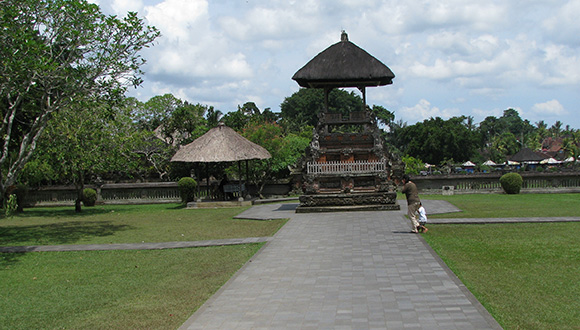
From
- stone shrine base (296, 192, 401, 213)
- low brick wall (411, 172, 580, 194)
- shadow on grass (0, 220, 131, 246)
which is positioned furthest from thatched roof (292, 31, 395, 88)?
shadow on grass (0, 220, 131, 246)

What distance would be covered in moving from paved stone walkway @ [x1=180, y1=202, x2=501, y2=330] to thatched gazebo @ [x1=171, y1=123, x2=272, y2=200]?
12.5 m

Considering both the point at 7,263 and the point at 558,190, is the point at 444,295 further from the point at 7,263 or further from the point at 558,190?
the point at 558,190

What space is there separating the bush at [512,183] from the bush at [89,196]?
22.7 metres

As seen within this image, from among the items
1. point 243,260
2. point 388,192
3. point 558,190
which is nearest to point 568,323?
point 243,260

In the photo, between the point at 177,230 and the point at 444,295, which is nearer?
the point at 444,295

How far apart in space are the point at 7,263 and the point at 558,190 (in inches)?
1075

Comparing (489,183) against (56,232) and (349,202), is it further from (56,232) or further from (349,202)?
(56,232)

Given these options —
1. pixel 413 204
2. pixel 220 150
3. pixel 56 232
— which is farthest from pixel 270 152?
pixel 413 204

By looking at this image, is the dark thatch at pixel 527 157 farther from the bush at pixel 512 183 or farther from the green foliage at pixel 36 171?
the green foliage at pixel 36 171

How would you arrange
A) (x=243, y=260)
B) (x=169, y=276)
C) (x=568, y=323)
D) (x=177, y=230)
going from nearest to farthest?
(x=568, y=323) → (x=169, y=276) → (x=243, y=260) → (x=177, y=230)

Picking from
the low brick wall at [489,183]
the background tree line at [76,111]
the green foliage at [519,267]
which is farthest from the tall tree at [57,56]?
the low brick wall at [489,183]

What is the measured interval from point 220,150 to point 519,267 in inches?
703

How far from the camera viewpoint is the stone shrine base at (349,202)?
18952 mm

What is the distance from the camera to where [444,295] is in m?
7.21
